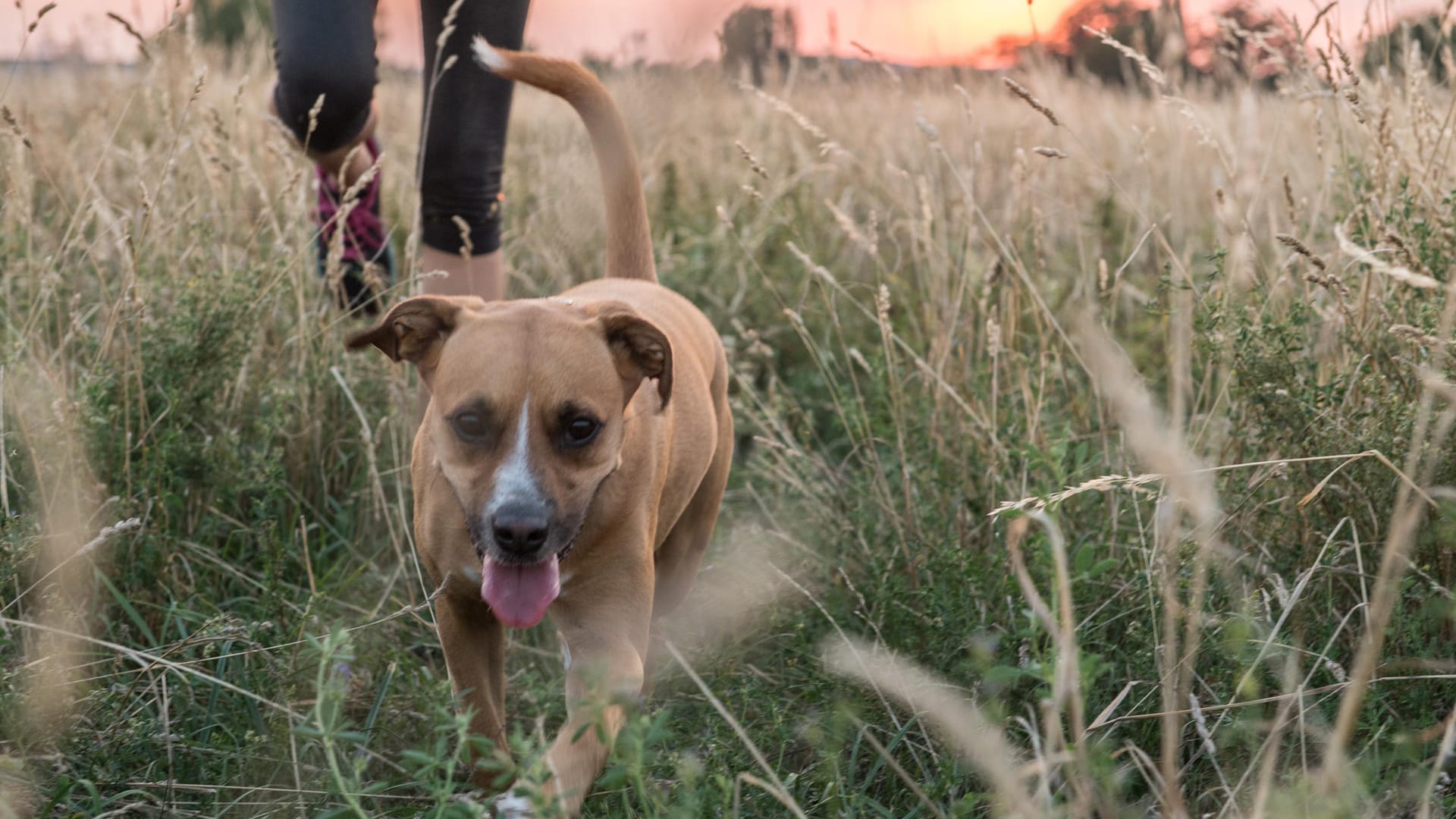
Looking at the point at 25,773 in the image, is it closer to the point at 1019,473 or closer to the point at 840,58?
the point at 1019,473

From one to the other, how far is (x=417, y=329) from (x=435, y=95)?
3.85 feet

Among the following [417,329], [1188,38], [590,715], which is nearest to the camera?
[590,715]

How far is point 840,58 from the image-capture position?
7.12 m

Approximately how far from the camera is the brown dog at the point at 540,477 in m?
2.42

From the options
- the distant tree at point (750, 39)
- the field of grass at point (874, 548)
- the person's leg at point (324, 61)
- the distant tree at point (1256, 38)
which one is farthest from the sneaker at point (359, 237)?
the distant tree at point (1256, 38)

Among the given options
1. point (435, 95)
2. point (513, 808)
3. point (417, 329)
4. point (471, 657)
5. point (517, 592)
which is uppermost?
point (435, 95)

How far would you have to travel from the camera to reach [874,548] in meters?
3.35

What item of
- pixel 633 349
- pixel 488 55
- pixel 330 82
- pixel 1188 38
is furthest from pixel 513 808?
pixel 1188 38

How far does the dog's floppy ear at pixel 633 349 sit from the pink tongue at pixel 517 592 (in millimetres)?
468

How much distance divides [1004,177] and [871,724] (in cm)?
450

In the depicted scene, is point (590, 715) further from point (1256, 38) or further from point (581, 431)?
point (1256, 38)

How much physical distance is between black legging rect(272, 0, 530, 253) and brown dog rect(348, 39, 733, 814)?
49 centimetres

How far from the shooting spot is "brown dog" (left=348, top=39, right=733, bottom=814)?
2.42m

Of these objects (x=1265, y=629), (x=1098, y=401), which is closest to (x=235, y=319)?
(x=1098, y=401)
